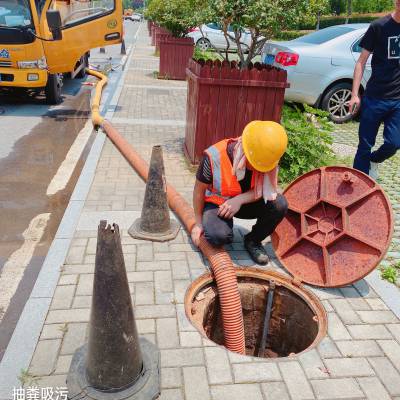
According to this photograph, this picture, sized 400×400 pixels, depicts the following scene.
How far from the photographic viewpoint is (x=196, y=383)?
2.53 meters

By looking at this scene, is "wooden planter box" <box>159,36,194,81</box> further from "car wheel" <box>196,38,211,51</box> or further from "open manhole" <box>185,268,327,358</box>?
"open manhole" <box>185,268,327,358</box>

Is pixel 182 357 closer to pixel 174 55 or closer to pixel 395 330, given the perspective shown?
pixel 395 330

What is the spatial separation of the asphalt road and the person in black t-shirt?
3.64 meters

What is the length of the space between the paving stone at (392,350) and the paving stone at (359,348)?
4 centimetres

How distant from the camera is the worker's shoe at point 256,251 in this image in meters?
3.79

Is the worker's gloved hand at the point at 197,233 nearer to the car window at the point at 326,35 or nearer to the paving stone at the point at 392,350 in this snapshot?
the paving stone at the point at 392,350

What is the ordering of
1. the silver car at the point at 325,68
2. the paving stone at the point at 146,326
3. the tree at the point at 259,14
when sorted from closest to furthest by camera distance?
the paving stone at the point at 146,326 < the tree at the point at 259,14 < the silver car at the point at 325,68

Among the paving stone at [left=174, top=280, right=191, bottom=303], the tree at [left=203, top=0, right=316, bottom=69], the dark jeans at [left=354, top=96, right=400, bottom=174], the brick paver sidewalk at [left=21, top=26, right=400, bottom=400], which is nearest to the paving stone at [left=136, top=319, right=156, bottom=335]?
the brick paver sidewalk at [left=21, top=26, right=400, bottom=400]

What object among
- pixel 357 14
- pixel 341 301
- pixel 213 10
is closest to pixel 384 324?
pixel 341 301

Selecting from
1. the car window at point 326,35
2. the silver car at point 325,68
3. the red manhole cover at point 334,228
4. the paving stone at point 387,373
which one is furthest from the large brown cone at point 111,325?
the car window at point 326,35

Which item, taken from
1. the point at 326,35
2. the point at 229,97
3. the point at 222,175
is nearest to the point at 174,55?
the point at 326,35

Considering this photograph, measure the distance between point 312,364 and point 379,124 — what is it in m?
3.02

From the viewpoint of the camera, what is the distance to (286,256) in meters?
3.81

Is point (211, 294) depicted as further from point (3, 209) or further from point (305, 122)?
point (305, 122)
